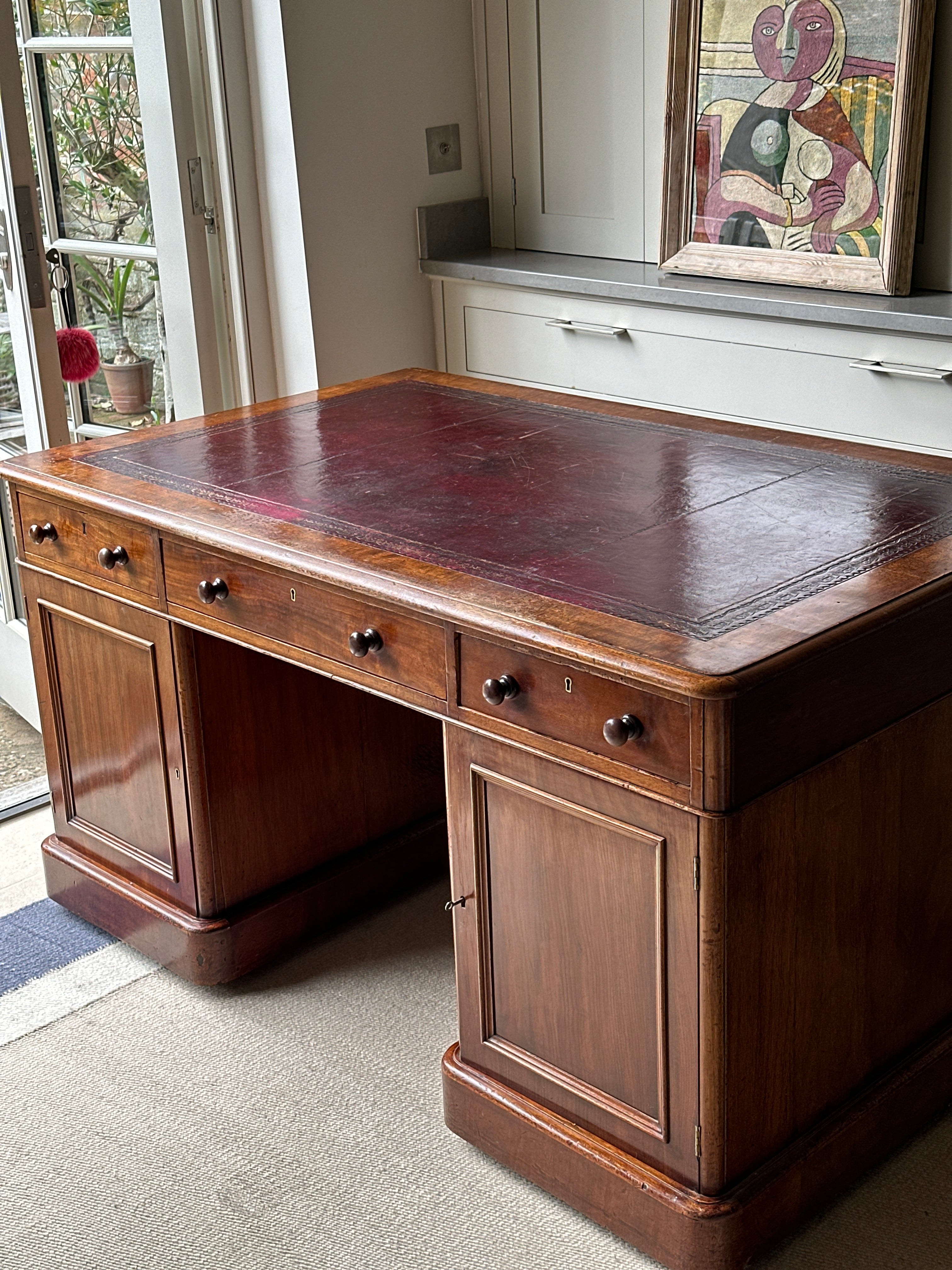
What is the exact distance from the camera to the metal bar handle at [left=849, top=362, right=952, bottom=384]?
105 inches

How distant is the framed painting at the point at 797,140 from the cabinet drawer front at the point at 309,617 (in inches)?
60.8

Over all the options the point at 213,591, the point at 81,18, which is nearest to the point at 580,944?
the point at 213,591

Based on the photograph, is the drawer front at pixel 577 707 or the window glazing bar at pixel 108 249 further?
the window glazing bar at pixel 108 249

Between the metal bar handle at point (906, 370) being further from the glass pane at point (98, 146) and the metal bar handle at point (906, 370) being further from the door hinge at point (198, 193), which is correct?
the glass pane at point (98, 146)

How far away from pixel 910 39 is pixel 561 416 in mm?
1068

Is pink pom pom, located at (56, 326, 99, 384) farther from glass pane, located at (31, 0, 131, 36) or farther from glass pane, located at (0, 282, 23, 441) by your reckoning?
glass pane, located at (31, 0, 131, 36)

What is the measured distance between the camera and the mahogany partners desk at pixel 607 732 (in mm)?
1613

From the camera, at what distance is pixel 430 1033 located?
91.7 inches

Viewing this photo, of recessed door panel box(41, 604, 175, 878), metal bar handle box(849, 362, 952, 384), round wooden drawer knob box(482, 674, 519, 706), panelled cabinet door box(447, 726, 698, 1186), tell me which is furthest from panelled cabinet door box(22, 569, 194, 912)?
metal bar handle box(849, 362, 952, 384)

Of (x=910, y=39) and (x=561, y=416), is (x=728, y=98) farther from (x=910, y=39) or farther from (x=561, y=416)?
(x=561, y=416)

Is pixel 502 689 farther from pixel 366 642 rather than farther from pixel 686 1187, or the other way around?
pixel 686 1187

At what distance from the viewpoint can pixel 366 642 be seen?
73.7 inches

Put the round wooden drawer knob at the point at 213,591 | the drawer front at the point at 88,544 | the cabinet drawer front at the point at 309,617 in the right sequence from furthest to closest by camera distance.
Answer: the drawer front at the point at 88,544
the round wooden drawer knob at the point at 213,591
the cabinet drawer front at the point at 309,617

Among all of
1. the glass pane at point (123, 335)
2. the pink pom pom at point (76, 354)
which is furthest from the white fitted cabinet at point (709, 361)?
the pink pom pom at point (76, 354)
